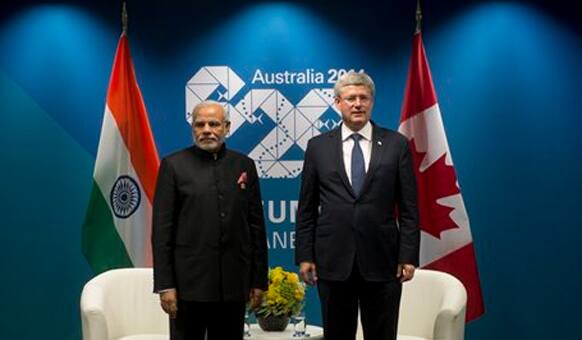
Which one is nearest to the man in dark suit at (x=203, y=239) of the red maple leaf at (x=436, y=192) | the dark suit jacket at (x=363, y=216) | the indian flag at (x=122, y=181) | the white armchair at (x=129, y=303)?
the dark suit jacket at (x=363, y=216)

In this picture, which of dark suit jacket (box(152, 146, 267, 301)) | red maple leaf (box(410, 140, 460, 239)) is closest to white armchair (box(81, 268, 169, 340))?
dark suit jacket (box(152, 146, 267, 301))

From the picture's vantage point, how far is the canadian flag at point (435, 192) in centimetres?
473

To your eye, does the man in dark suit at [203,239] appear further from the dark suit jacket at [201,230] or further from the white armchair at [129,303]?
the white armchair at [129,303]

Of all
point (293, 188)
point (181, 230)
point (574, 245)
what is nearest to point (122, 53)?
point (293, 188)

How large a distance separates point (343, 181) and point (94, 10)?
2684 millimetres

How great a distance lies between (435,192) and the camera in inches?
187

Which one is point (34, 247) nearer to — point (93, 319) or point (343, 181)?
point (93, 319)

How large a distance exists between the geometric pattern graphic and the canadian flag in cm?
53

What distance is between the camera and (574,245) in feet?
16.3

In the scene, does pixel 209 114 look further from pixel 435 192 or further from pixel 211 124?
→ pixel 435 192

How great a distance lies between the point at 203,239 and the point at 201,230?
4cm

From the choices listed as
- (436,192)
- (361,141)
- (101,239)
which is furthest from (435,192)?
(101,239)

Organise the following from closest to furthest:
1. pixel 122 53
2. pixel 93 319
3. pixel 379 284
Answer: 1. pixel 379 284
2. pixel 93 319
3. pixel 122 53

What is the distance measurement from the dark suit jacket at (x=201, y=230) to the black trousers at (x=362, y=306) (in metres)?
0.36
